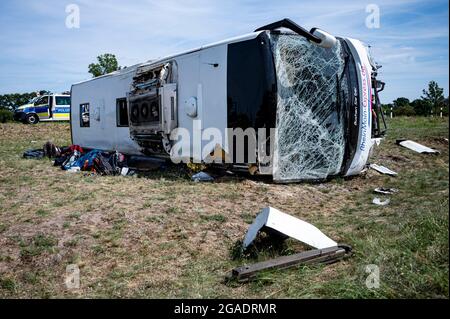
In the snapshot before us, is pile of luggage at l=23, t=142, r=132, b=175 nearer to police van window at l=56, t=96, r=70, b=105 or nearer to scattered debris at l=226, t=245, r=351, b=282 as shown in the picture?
scattered debris at l=226, t=245, r=351, b=282

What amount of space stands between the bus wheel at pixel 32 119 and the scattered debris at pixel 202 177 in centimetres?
1711

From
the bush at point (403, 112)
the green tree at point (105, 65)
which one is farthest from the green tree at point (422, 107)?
the green tree at point (105, 65)

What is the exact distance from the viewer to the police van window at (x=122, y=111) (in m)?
9.50

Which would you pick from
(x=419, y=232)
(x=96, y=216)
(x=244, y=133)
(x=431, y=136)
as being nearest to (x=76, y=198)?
(x=96, y=216)

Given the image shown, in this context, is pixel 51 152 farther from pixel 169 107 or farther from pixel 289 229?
pixel 289 229

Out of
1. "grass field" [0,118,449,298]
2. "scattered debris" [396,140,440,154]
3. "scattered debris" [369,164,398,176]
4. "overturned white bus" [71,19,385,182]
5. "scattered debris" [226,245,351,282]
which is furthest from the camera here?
"scattered debris" [396,140,440,154]

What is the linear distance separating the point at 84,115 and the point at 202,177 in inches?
260

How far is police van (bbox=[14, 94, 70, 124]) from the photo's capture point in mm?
20828

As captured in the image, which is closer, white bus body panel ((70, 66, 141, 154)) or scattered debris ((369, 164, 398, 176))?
scattered debris ((369, 164, 398, 176))

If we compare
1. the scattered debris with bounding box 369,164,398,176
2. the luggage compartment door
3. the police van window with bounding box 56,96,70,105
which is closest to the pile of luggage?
the luggage compartment door

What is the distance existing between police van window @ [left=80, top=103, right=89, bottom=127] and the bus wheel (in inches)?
411

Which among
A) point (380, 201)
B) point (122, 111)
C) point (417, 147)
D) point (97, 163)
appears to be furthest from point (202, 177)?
point (417, 147)

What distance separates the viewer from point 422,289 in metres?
2.36

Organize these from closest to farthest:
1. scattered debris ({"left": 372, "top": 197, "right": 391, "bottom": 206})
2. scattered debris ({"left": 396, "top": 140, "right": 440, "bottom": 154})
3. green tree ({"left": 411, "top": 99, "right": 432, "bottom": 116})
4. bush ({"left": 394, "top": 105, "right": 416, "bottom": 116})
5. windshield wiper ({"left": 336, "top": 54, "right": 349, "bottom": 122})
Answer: scattered debris ({"left": 372, "top": 197, "right": 391, "bottom": 206}) < windshield wiper ({"left": 336, "top": 54, "right": 349, "bottom": 122}) < scattered debris ({"left": 396, "top": 140, "right": 440, "bottom": 154}) < bush ({"left": 394, "top": 105, "right": 416, "bottom": 116}) < green tree ({"left": 411, "top": 99, "right": 432, "bottom": 116})
